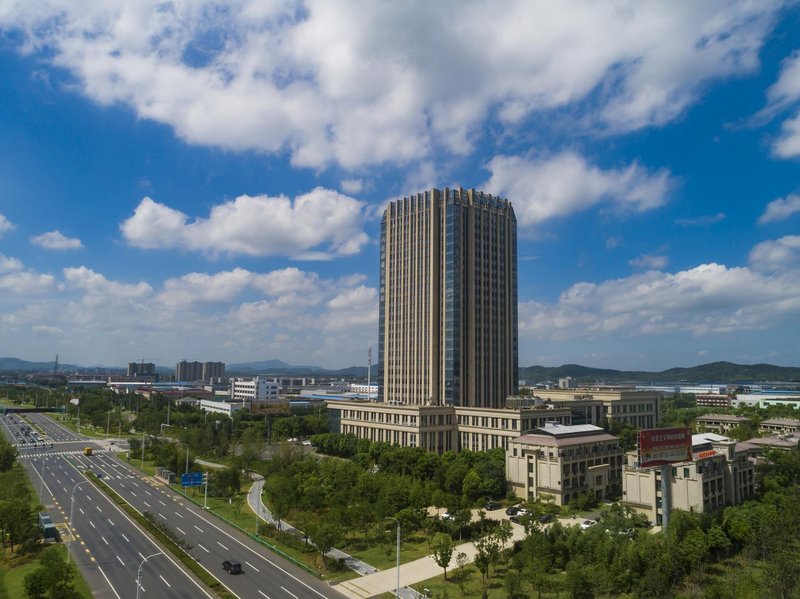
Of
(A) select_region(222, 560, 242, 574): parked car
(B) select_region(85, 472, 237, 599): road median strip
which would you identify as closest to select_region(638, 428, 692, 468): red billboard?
(A) select_region(222, 560, 242, 574): parked car

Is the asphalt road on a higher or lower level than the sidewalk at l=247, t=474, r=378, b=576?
higher

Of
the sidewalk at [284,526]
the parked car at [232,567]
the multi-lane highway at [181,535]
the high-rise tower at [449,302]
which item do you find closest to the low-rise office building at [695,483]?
the sidewalk at [284,526]

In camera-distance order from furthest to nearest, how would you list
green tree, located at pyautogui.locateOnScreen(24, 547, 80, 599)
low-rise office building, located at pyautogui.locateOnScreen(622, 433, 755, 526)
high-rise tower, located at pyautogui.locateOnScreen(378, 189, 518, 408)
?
high-rise tower, located at pyautogui.locateOnScreen(378, 189, 518, 408) < low-rise office building, located at pyautogui.locateOnScreen(622, 433, 755, 526) < green tree, located at pyautogui.locateOnScreen(24, 547, 80, 599)

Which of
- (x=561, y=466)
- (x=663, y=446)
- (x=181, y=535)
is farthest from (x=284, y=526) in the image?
(x=663, y=446)

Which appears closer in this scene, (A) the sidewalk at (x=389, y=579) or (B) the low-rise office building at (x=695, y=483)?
(A) the sidewalk at (x=389, y=579)

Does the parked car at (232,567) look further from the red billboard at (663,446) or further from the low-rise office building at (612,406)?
the low-rise office building at (612,406)

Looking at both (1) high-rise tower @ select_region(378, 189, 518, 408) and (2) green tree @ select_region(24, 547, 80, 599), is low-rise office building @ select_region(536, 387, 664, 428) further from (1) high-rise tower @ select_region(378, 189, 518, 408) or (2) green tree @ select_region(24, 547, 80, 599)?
(2) green tree @ select_region(24, 547, 80, 599)

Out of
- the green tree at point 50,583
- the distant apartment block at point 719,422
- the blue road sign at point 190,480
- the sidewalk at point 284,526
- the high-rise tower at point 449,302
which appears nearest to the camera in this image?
the green tree at point 50,583
